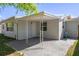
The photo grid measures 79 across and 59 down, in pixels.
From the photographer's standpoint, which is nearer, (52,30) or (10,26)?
(52,30)

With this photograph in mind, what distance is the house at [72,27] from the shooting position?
23.4 metres

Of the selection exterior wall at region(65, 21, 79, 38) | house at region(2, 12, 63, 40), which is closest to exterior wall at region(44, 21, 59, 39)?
house at region(2, 12, 63, 40)

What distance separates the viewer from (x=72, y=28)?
2378 cm

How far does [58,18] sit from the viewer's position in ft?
66.9

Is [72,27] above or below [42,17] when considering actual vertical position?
below

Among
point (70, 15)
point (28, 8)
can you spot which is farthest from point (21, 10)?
point (70, 15)

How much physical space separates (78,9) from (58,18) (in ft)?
8.14

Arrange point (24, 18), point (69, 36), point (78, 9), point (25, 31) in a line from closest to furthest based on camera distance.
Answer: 1. point (78, 9)
2. point (24, 18)
3. point (25, 31)
4. point (69, 36)

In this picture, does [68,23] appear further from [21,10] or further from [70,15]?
[21,10]

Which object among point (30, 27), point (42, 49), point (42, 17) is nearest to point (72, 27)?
point (30, 27)

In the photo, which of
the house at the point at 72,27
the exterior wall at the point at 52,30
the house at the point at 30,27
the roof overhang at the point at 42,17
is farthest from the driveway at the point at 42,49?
the house at the point at 72,27

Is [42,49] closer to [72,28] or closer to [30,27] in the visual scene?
[30,27]

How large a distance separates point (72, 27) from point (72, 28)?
136 millimetres

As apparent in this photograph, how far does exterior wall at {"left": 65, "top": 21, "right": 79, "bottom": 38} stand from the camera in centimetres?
2347
